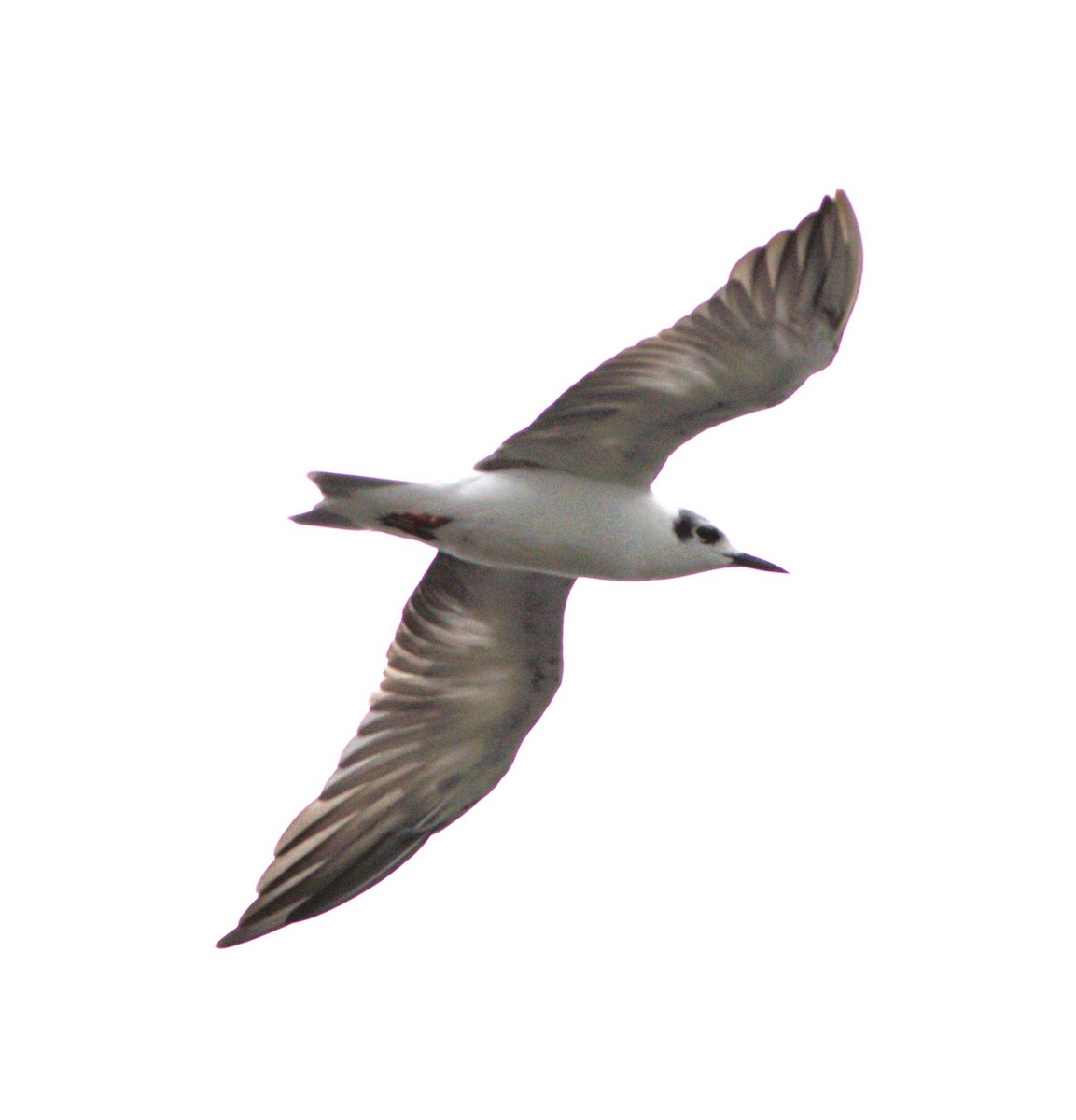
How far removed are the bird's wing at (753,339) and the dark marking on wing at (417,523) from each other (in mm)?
730

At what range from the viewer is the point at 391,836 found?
911cm

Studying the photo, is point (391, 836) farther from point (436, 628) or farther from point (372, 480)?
point (372, 480)

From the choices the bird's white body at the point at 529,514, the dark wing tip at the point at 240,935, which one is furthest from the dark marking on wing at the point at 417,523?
the dark wing tip at the point at 240,935

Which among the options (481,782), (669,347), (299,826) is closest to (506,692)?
(481,782)

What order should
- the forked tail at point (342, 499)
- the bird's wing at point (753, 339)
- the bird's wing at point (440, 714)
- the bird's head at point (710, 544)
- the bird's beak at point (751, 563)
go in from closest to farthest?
the bird's wing at point (753, 339), the forked tail at point (342, 499), the bird's head at point (710, 544), the bird's beak at point (751, 563), the bird's wing at point (440, 714)

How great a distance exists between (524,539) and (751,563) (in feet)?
3.41

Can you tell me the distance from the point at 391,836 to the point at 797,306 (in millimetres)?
3013

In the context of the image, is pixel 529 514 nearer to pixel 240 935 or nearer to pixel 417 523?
pixel 417 523

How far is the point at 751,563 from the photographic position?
8.76 metres

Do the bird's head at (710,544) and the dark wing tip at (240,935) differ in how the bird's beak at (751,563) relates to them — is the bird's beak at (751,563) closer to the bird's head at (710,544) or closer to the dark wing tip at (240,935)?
the bird's head at (710,544)

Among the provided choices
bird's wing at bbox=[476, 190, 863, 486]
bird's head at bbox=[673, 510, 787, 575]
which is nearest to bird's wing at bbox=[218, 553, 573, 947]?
bird's head at bbox=[673, 510, 787, 575]

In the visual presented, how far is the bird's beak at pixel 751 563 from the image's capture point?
872 centimetres

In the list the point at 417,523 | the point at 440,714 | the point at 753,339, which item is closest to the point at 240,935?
the point at 440,714

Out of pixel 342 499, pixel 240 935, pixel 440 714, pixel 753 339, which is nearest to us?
pixel 753 339
